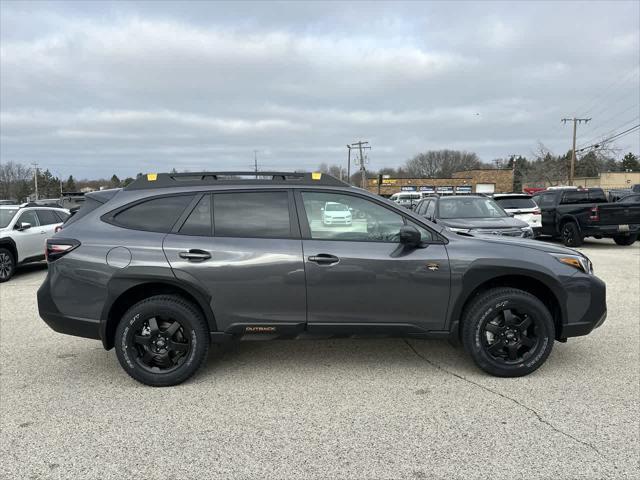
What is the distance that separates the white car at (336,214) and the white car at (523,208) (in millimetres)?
10908

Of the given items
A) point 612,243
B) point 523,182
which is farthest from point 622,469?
point 523,182

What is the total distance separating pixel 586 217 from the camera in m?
13.5

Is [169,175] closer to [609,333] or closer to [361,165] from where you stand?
[609,333]

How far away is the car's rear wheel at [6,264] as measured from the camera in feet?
32.0

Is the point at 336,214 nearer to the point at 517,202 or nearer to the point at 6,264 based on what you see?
the point at 6,264

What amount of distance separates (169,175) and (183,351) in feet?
5.25

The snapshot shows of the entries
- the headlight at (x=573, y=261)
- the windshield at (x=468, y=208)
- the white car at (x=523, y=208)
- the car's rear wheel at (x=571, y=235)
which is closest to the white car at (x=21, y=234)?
the windshield at (x=468, y=208)

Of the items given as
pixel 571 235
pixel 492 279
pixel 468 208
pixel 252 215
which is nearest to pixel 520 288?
pixel 492 279

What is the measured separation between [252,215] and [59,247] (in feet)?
5.36

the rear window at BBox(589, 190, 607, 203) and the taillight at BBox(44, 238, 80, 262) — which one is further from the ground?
the rear window at BBox(589, 190, 607, 203)

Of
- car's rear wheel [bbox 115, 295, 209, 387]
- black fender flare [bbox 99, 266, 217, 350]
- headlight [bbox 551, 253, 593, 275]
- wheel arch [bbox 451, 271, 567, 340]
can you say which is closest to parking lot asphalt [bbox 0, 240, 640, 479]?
car's rear wheel [bbox 115, 295, 209, 387]

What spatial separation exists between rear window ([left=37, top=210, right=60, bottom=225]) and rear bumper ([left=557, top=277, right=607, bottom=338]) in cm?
1134

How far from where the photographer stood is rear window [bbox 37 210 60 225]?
11289 millimetres

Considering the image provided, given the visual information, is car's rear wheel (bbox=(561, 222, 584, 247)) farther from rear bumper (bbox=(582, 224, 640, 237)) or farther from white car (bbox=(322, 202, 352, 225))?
white car (bbox=(322, 202, 352, 225))
